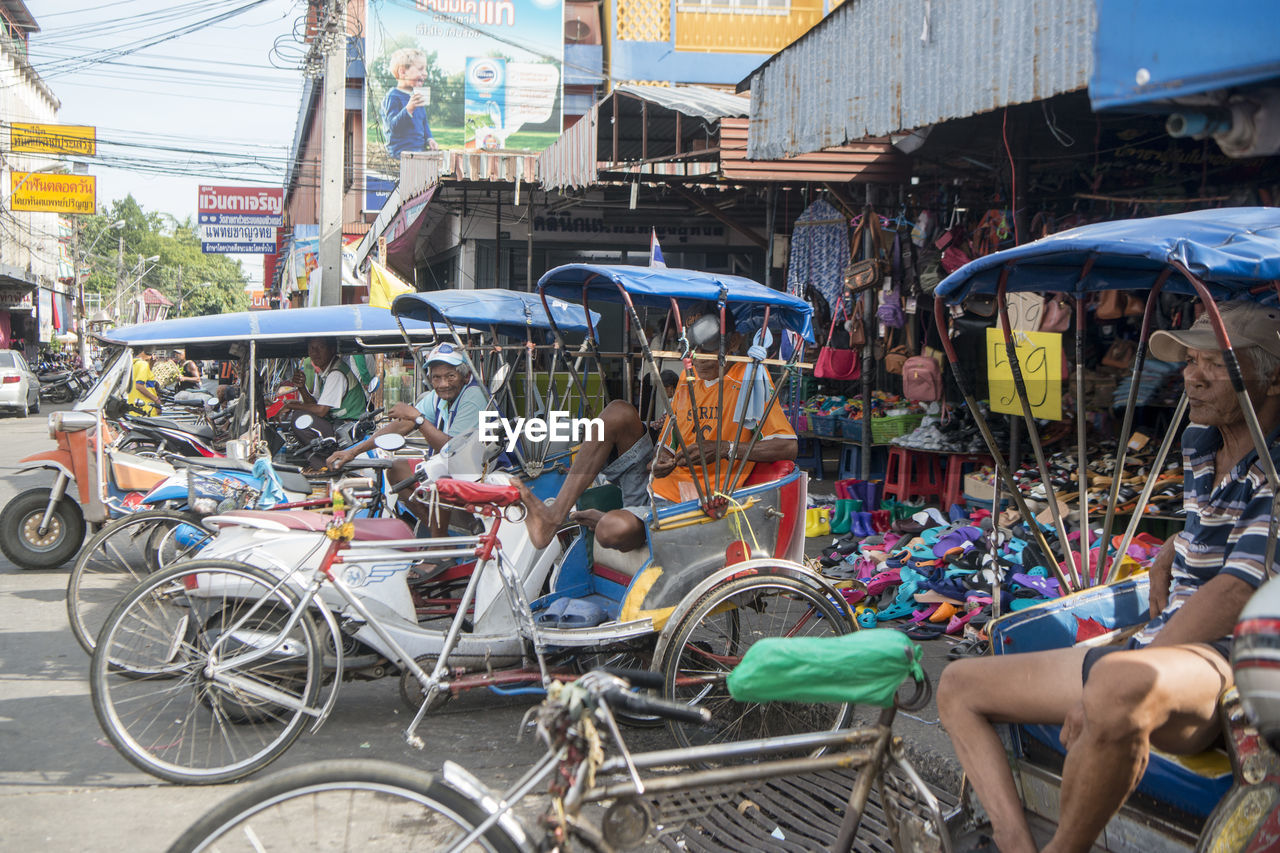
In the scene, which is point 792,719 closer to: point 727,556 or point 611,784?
point 727,556

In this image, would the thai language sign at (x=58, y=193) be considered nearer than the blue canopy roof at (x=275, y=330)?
No

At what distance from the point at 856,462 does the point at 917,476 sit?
124cm

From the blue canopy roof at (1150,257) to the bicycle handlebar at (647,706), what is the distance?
1629 millimetres

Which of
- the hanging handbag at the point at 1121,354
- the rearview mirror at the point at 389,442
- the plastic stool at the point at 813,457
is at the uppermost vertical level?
the hanging handbag at the point at 1121,354

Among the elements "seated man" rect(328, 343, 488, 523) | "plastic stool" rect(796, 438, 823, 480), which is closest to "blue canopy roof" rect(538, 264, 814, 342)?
"seated man" rect(328, 343, 488, 523)

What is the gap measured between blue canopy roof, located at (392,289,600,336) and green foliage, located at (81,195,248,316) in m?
67.9

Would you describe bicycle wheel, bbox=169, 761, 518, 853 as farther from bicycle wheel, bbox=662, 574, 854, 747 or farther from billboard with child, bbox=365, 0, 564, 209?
billboard with child, bbox=365, 0, 564, 209

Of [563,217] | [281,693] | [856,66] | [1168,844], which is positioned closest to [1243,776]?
[1168,844]

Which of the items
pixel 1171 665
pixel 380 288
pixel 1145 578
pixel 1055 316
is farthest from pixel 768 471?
pixel 380 288

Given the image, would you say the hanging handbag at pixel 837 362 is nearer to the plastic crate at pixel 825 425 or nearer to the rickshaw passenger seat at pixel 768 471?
the plastic crate at pixel 825 425

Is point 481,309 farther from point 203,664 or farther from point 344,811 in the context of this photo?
point 344,811

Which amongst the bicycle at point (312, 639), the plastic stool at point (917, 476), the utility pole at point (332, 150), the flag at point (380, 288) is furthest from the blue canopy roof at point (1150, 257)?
the utility pole at point (332, 150)

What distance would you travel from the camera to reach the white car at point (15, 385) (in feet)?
79.2

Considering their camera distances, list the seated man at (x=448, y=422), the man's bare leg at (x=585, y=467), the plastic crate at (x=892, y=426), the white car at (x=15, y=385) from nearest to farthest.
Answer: the man's bare leg at (x=585, y=467)
the seated man at (x=448, y=422)
the plastic crate at (x=892, y=426)
the white car at (x=15, y=385)
